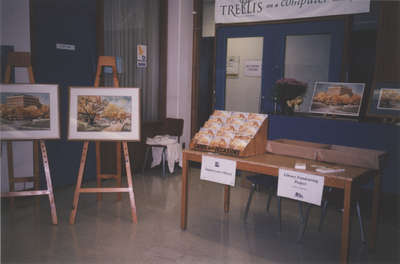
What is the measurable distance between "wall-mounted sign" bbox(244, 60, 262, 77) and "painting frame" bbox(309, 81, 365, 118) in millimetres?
1279

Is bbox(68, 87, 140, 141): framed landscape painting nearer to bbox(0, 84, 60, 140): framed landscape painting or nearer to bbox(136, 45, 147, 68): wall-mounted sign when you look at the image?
bbox(0, 84, 60, 140): framed landscape painting

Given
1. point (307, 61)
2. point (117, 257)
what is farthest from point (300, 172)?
point (307, 61)

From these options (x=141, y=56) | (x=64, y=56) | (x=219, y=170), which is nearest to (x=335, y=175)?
(x=219, y=170)

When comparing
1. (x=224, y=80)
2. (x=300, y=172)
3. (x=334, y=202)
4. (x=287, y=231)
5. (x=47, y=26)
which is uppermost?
(x=47, y=26)

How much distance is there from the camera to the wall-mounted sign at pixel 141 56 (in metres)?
5.77

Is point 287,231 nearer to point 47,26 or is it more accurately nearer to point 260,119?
point 260,119

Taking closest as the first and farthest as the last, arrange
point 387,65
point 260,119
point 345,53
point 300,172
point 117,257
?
point 300,172
point 117,257
point 260,119
point 387,65
point 345,53

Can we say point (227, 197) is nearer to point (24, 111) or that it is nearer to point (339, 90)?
point (339, 90)

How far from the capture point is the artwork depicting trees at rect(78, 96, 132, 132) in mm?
3846

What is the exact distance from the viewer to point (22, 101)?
3.71 meters

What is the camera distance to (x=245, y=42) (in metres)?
5.69

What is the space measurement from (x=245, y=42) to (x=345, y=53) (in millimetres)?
1558

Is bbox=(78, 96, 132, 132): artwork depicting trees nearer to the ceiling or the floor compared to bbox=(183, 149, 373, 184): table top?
nearer to the ceiling

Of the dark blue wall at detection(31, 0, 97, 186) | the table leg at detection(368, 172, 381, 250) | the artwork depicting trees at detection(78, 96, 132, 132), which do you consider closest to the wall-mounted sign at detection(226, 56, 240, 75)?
the dark blue wall at detection(31, 0, 97, 186)
